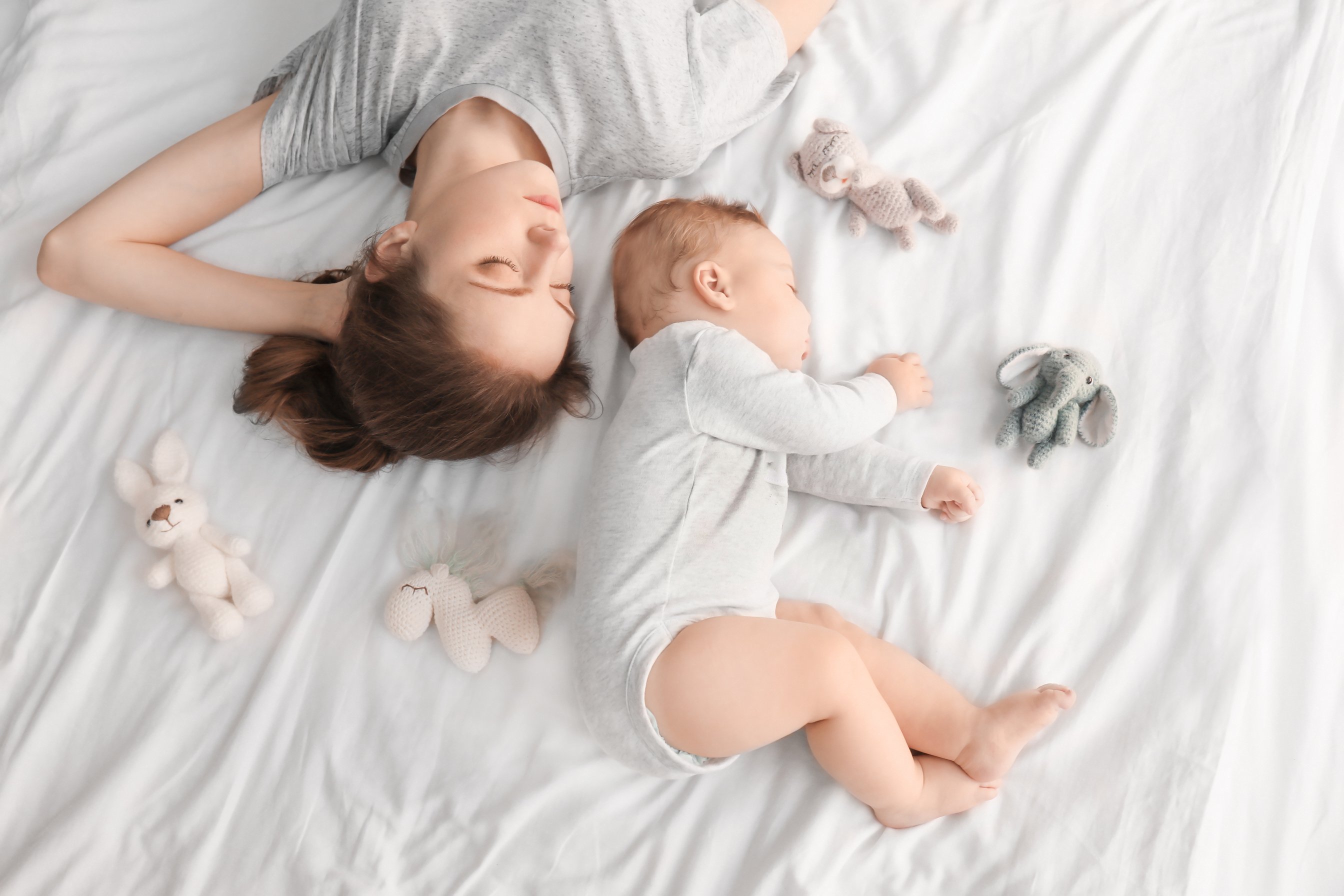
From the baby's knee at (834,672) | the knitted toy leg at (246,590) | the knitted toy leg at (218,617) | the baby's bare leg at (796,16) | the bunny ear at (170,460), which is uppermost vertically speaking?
the baby's bare leg at (796,16)

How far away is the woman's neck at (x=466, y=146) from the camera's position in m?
1.27

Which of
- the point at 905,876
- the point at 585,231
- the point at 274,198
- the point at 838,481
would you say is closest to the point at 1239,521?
the point at 838,481

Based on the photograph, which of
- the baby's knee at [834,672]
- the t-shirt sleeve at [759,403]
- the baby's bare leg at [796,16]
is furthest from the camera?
the baby's bare leg at [796,16]

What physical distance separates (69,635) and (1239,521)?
1511mm

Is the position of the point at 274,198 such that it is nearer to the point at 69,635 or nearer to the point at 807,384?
the point at 69,635

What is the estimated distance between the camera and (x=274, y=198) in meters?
1.41

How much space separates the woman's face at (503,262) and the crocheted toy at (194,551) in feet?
1.46

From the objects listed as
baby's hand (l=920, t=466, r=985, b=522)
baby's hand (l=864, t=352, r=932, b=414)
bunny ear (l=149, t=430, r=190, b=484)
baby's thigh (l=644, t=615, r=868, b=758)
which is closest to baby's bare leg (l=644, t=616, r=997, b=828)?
baby's thigh (l=644, t=615, r=868, b=758)

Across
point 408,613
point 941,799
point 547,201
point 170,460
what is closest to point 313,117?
point 547,201

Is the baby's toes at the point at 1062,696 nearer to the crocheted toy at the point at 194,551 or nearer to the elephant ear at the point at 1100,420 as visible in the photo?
the elephant ear at the point at 1100,420

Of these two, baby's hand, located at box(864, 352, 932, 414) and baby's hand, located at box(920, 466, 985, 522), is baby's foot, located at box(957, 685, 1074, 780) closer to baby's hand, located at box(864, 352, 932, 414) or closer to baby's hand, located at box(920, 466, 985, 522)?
baby's hand, located at box(920, 466, 985, 522)

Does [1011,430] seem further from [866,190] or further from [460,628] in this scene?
[460,628]

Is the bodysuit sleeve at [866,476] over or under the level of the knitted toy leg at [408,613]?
over

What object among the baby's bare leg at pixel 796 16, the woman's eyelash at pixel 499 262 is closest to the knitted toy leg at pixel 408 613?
the woman's eyelash at pixel 499 262
